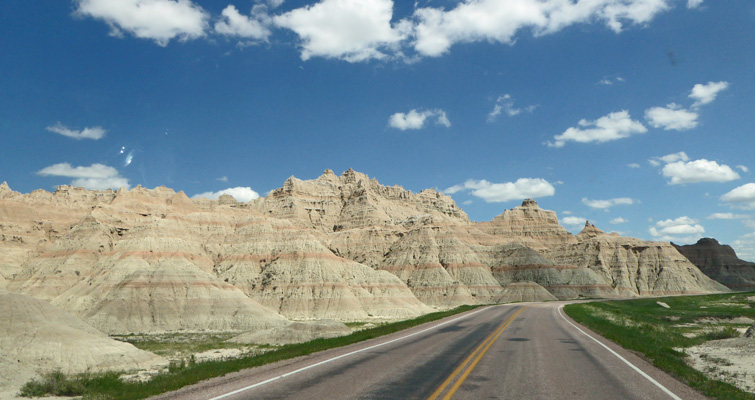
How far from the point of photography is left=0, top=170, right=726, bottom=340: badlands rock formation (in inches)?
2739

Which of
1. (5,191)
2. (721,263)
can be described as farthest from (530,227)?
(5,191)

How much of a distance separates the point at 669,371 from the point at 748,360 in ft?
19.8

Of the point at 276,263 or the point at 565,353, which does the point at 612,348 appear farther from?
the point at 276,263

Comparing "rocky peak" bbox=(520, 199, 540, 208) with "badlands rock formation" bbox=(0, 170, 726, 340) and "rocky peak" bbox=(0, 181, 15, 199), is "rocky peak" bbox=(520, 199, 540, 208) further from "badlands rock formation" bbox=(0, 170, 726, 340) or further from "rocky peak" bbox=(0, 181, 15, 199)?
"rocky peak" bbox=(0, 181, 15, 199)

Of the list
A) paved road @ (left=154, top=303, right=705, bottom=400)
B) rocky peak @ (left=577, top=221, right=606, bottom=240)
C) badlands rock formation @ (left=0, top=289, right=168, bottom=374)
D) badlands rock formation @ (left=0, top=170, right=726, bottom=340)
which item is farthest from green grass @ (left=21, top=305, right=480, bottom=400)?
rocky peak @ (left=577, top=221, right=606, bottom=240)

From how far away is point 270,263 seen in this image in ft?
313

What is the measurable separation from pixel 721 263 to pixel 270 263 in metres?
175

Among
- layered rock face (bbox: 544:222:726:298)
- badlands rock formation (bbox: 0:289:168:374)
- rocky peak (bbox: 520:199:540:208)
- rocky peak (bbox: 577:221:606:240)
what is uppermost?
rocky peak (bbox: 520:199:540:208)

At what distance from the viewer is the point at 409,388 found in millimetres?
11531

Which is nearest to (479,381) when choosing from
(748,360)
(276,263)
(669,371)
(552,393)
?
(552,393)

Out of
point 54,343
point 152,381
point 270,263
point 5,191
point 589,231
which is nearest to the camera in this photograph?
point 152,381

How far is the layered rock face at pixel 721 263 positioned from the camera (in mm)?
166375

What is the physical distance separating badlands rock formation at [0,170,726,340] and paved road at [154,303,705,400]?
54.4 metres

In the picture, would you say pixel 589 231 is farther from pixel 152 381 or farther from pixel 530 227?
pixel 152 381
